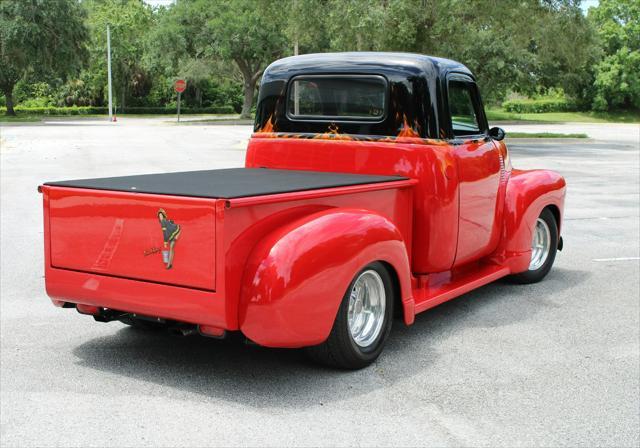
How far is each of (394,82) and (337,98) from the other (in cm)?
49

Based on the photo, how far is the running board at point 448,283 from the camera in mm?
5562

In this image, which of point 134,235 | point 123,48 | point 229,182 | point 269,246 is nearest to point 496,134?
point 229,182

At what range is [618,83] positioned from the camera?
6819 cm

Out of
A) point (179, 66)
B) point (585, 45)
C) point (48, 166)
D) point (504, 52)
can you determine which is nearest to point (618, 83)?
point (504, 52)

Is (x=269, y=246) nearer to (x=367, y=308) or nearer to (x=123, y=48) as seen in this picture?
(x=367, y=308)

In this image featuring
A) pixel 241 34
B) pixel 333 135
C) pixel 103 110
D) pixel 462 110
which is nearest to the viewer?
pixel 333 135

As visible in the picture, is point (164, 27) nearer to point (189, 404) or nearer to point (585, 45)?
point (585, 45)

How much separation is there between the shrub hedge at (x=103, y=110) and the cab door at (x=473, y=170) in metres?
63.3

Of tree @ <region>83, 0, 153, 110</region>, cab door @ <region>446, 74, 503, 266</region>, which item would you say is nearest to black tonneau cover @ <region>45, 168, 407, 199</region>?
cab door @ <region>446, 74, 503, 266</region>

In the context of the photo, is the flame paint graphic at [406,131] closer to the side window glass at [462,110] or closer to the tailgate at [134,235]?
the side window glass at [462,110]

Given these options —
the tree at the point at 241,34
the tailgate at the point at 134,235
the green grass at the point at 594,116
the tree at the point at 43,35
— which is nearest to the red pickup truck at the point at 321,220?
the tailgate at the point at 134,235

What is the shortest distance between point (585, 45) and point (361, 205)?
2667 centimetres

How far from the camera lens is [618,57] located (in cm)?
6875

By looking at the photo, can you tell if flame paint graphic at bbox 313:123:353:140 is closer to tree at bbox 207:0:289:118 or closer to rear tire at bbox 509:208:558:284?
rear tire at bbox 509:208:558:284
